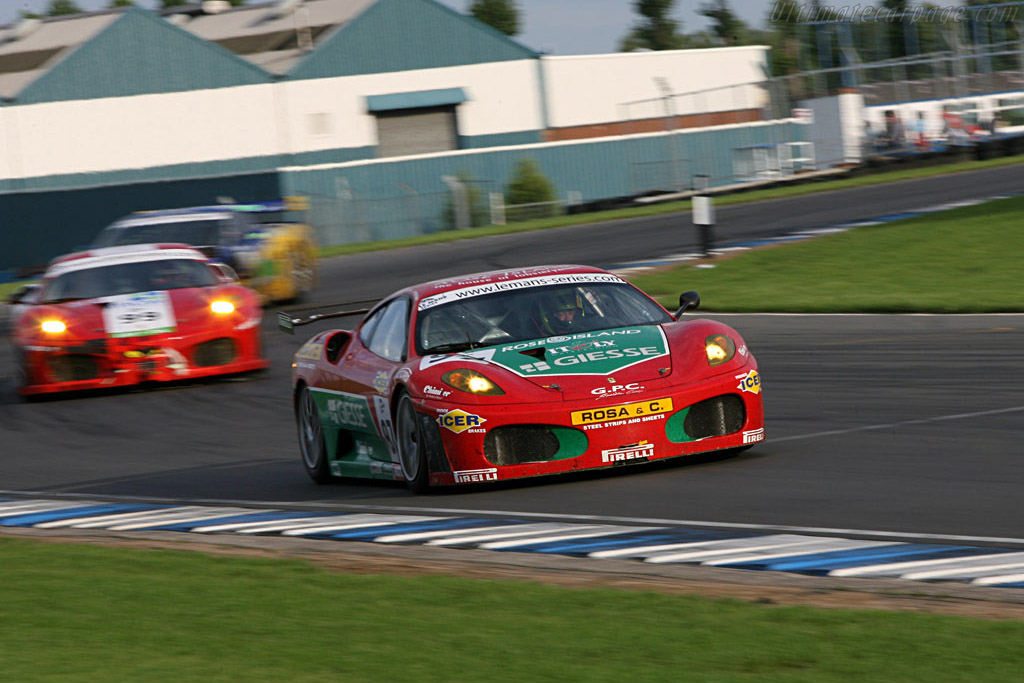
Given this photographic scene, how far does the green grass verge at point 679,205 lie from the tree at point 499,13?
5198 cm

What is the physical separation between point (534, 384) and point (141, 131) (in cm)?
4585

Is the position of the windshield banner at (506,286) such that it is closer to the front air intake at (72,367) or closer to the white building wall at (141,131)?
the front air intake at (72,367)

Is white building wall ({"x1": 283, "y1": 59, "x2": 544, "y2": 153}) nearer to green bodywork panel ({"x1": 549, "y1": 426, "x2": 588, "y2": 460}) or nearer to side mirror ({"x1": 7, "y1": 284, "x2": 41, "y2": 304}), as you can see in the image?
side mirror ({"x1": 7, "y1": 284, "x2": 41, "y2": 304})

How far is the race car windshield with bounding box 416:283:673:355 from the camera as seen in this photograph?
334 inches

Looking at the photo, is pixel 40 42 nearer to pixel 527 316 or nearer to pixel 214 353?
pixel 214 353

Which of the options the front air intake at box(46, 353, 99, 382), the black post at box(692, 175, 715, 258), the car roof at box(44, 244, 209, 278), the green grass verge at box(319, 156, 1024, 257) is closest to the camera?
the front air intake at box(46, 353, 99, 382)

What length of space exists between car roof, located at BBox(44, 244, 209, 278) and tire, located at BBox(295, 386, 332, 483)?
6.18 meters

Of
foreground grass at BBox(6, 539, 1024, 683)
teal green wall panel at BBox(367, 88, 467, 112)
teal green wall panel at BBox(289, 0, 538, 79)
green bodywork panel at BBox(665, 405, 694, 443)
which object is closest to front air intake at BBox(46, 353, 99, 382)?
green bodywork panel at BBox(665, 405, 694, 443)

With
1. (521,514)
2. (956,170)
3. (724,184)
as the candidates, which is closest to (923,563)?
(521,514)

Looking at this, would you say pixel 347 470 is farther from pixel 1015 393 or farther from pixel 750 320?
pixel 750 320

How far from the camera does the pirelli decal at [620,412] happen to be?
25.2 feet

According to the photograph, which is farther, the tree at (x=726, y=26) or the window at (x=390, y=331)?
the tree at (x=726, y=26)

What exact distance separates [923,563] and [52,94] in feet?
161

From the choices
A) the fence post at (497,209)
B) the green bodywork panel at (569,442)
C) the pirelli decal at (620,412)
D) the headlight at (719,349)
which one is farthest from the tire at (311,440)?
the fence post at (497,209)
